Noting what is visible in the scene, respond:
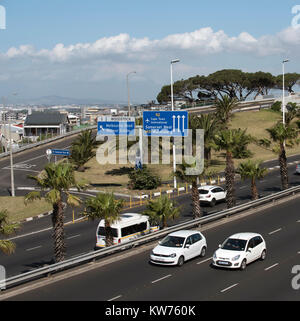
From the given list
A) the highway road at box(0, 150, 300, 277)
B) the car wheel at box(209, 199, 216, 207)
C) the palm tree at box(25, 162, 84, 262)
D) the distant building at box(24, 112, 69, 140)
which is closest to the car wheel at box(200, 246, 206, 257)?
the palm tree at box(25, 162, 84, 262)

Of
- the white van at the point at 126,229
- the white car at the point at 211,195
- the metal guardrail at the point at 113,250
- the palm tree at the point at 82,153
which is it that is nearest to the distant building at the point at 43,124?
the palm tree at the point at 82,153

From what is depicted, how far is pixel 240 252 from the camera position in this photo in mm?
21641

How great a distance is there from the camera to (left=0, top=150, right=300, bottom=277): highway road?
25.9 metres

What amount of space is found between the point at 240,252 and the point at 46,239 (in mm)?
14703

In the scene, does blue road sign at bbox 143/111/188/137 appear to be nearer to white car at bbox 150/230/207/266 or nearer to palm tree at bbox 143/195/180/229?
palm tree at bbox 143/195/180/229

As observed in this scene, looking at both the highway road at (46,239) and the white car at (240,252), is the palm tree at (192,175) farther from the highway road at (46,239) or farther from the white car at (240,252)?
the white car at (240,252)

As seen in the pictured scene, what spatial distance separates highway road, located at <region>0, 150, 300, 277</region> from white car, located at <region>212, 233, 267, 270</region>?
8739mm

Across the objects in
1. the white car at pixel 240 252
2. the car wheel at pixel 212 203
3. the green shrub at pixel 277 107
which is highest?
the green shrub at pixel 277 107

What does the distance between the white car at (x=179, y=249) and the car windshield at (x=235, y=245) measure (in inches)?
57.8

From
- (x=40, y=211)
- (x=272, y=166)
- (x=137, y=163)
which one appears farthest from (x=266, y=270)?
(x=272, y=166)

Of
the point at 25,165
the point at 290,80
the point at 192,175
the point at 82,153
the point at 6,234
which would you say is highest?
the point at 290,80

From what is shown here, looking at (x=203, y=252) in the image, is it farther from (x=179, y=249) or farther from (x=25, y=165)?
(x=25, y=165)

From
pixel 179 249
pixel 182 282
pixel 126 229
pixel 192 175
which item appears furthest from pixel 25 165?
pixel 182 282

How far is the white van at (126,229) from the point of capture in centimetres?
2622
